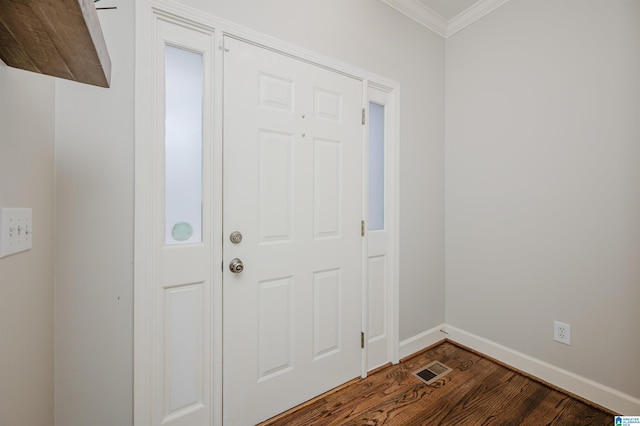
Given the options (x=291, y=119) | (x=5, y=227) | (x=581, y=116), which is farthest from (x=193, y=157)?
(x=581, y=116)

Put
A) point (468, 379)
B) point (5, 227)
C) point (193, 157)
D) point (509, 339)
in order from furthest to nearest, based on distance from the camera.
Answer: point (509, 339), point (468, 379), point (193, 157), point (5, 227)

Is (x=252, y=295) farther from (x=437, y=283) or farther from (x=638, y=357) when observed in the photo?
(x=638, y=357)

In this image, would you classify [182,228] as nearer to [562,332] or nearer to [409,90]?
[409,90]

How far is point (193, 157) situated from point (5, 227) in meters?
0.72

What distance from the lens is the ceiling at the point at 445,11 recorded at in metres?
2.10

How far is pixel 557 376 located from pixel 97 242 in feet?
9.10

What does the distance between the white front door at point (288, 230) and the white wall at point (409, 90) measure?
0.23 metres

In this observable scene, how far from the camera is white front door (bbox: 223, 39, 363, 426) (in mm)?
1416

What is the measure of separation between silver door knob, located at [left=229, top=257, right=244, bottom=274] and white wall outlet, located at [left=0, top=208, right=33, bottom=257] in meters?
0.73

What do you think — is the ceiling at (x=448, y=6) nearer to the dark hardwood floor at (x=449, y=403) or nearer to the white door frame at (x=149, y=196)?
the white door frame at (x=149, y=196)

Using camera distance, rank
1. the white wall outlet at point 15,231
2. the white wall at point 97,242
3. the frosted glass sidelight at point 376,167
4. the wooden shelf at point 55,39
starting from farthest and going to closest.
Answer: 1. the frosted glass sidelight at point 376,167
2. the white wall at point 97,242
3. the white wall outlet at point 15,231
4. the wooden shelf at point 55,39

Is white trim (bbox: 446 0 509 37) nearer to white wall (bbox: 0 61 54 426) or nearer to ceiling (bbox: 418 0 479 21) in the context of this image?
ceiling (bbox: 418 0 479 21)

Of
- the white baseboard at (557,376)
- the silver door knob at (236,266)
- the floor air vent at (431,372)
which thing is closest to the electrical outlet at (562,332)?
the white baseboard at (557,376)

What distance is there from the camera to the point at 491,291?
7.07 ft
